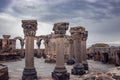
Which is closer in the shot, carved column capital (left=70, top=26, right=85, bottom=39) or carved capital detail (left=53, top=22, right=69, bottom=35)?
carved capital detail (left=53, top=22, right=69, bottom=35)

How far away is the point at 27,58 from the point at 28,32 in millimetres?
1593

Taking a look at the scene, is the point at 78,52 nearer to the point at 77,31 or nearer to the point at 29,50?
the point at 77,31

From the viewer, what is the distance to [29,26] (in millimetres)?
13023

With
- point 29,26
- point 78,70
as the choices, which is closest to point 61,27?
point 29,26

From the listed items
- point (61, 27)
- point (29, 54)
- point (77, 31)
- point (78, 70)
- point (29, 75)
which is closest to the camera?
point (29, 75)

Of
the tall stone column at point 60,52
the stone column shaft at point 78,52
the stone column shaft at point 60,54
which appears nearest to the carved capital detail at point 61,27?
the tall stone column at point 60,52

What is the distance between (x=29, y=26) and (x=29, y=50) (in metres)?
1.47

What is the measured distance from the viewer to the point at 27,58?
13148 millimetres

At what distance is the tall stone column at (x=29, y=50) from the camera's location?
13.0 meters

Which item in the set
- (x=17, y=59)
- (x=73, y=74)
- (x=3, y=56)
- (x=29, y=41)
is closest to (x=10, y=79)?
(x=29, y=41)

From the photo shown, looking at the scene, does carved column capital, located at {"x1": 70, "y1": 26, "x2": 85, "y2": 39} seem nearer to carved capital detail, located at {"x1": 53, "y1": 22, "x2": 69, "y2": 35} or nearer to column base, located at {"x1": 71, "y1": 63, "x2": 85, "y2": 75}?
column base, located at {"x1": 71, "y1": 63, "x2": 85, "y2": 75}

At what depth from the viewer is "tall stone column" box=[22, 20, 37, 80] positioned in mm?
12953

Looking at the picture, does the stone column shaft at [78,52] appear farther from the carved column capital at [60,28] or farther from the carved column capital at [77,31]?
the carved column capital at [60,28]

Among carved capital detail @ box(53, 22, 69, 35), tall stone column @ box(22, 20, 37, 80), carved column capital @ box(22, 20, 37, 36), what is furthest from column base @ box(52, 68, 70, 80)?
carved column capital @ box(22, 20, 37, 36)
